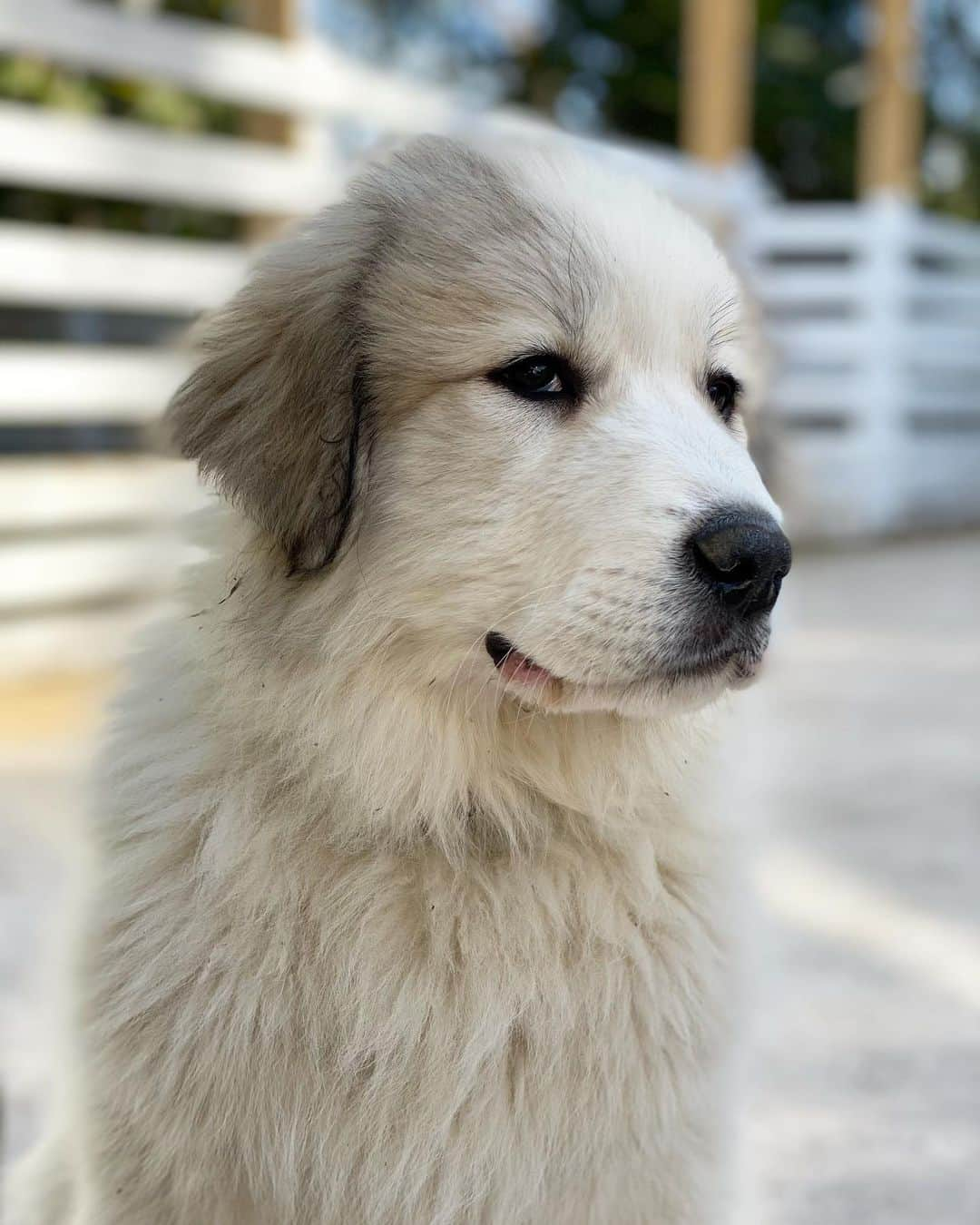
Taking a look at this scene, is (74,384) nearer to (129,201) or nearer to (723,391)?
(129,201)

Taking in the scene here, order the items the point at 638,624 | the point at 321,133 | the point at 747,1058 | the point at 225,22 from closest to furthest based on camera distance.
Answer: the point at 638,624 → the point at 747,1058 → the point at 321,133 → the point at 225,22

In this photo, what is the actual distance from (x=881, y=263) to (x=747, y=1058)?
416 inches

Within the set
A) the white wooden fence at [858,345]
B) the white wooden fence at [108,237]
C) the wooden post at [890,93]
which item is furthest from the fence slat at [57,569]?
the wooden post at [890,93]

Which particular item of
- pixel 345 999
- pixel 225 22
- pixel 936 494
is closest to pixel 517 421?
pixel 345 999

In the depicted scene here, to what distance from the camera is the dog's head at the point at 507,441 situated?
1.77m

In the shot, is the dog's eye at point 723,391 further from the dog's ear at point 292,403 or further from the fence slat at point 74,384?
the fence slat at point 74,384

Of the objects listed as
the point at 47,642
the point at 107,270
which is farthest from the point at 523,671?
the point at 107,270

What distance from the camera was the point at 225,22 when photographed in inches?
420

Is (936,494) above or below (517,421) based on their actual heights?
below

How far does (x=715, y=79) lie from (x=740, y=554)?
363 inches

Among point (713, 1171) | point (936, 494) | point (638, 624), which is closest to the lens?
point (638, 624)

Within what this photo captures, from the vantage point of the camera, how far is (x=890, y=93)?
39.2 ft

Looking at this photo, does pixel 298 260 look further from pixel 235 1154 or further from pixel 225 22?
pixel 225 22

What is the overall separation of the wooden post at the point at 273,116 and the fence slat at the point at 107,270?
14.1 inches
